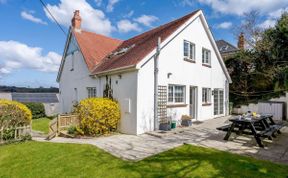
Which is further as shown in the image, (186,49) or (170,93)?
(186,49)

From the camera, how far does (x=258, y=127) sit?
10.4 metres

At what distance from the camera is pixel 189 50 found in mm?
14539

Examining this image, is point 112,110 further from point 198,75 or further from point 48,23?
point 48,23

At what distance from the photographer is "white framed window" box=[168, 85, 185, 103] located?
1283 centimetres

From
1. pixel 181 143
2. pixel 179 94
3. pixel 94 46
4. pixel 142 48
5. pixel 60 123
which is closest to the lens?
pixel 181 143

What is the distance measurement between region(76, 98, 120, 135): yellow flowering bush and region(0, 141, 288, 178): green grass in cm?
238

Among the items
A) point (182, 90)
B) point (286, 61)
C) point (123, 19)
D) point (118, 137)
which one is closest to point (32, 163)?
point (118, 137)

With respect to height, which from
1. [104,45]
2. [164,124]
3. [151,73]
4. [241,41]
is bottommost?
[164,124]

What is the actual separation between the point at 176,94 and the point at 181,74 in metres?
1.37

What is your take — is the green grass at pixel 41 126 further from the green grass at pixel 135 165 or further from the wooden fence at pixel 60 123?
the green grass at pixel 135 165

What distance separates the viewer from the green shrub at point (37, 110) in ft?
70.4

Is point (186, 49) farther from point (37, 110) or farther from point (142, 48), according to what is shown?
point (37, 110)

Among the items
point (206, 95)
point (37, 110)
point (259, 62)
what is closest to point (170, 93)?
point (206, 95)

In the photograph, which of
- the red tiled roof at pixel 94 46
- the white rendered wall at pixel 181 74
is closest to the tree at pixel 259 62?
the white rendered wall at pixel 181 74
